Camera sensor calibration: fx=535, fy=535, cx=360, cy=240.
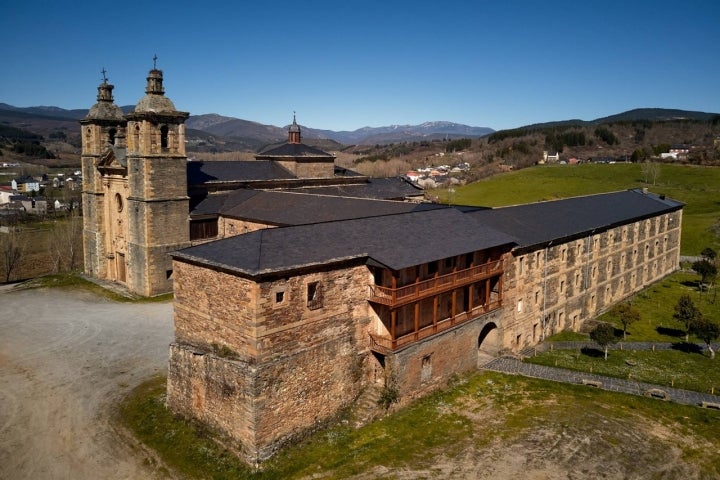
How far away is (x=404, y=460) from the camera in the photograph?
61.2ft

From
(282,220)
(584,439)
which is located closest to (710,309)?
(584,439)

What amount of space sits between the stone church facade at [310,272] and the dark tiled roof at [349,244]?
0.09 meters

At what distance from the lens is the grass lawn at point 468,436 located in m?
18.4

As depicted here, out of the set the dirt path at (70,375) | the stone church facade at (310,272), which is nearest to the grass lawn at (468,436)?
the stone church facade at (310,272)

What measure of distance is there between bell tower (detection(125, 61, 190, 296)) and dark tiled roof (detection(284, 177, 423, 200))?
43.0 ft

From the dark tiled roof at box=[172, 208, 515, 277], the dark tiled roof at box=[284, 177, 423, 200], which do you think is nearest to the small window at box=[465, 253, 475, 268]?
the dark tiled roof at box=[172, 208, 515, 277]

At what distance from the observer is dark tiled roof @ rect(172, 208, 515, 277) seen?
19.3 meters

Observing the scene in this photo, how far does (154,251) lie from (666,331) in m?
35.4

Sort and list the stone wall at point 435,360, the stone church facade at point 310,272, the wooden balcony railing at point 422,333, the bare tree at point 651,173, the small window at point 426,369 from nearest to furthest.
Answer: the stone church facade at point 310,272 < the wooden balcony railing at point 422,333 < the stone wall at point 435,360 < the small window at point 426,369 < the bare tree at point 651,173

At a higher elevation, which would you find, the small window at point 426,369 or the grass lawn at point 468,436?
the small window at point 426,369

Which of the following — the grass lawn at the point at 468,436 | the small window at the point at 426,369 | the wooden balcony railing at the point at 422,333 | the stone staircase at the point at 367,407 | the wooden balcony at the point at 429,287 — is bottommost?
the grass lawn at the point at 468,436

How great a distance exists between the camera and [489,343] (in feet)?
93.2

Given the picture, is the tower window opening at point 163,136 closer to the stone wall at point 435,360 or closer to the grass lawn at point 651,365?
the stone wall at point 435,360

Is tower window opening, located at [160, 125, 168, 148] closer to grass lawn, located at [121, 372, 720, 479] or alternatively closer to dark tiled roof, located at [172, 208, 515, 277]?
dark tiled roof, located at [172, 208, 515, 277]
